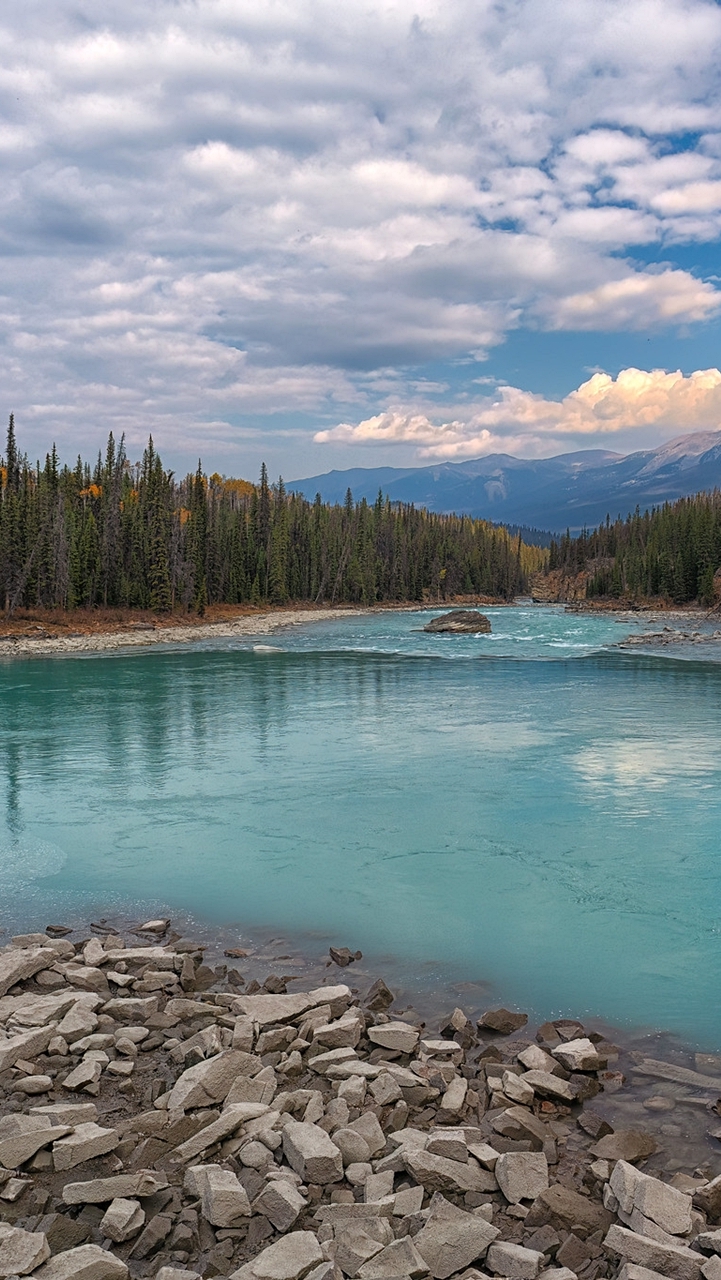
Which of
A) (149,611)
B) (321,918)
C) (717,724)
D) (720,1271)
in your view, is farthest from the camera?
(149,611)

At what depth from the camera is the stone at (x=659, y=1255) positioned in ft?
17.4

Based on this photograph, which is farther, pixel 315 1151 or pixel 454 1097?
pixel 454 1097

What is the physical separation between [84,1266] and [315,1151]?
1.70 m

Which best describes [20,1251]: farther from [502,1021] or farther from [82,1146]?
[502,1021]

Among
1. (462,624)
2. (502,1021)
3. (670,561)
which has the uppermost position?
(670,561)

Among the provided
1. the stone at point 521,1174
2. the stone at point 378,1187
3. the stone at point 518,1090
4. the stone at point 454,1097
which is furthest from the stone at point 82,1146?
the stone at point 518,1090

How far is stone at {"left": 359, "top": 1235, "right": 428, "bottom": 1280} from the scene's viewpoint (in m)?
5.23

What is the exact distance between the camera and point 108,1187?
236 inches

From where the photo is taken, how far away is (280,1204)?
5.80 metres

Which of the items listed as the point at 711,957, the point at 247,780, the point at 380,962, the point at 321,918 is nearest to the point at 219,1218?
the point at 380,962

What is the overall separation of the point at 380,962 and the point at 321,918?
1.63 metres

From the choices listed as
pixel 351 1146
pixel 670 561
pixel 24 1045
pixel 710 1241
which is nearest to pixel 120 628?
pixel 24 1045

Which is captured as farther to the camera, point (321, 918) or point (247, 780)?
point (247, 780)

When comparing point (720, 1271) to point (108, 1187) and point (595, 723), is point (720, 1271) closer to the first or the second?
point (108, 1187)
